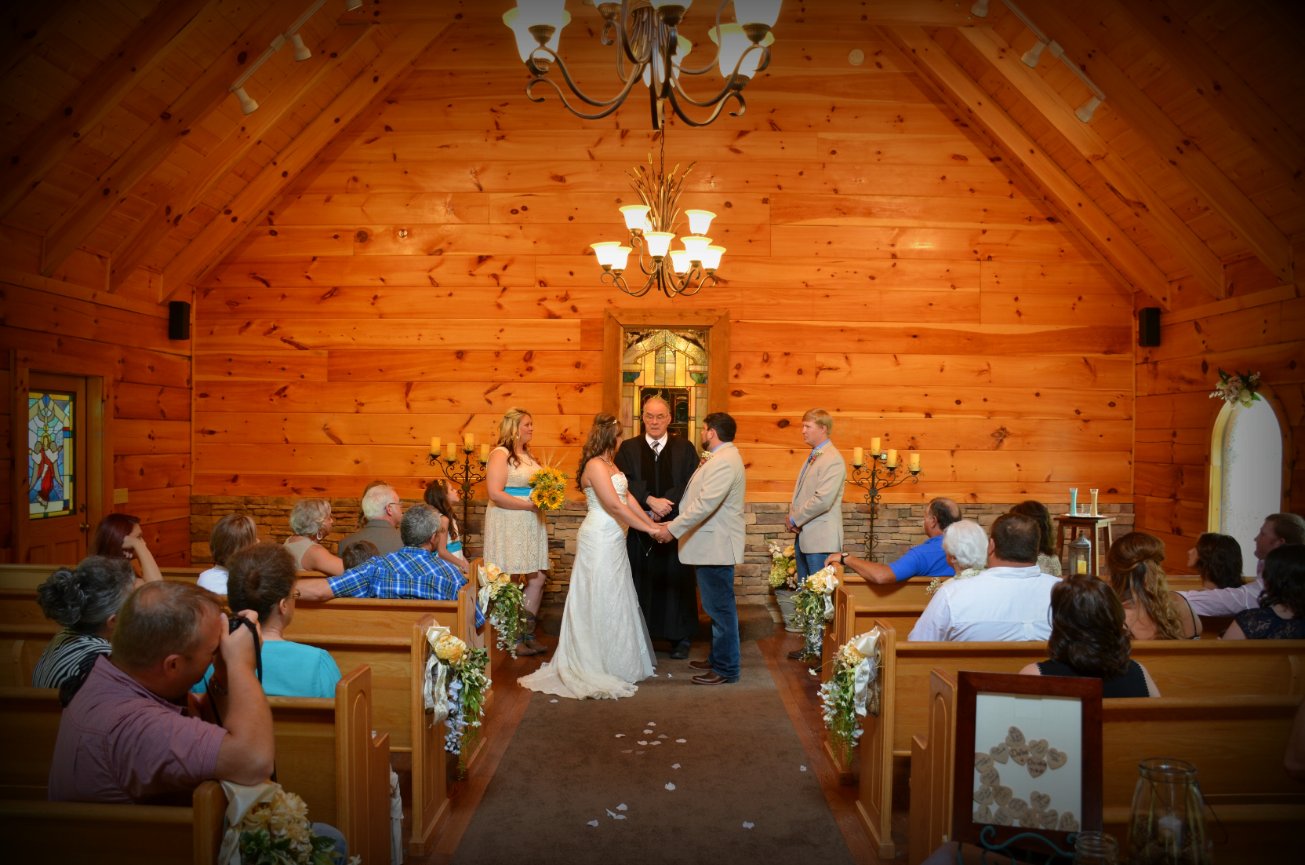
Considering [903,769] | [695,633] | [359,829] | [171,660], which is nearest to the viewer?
[171,660]

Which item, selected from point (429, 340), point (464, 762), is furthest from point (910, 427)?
point (464, 762)

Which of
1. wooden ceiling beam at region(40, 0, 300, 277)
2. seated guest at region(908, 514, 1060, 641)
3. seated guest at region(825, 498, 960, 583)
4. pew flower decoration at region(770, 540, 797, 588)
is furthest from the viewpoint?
pew flower decoration at region(770, 540, 797, 588)

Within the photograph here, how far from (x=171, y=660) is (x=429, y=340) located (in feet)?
19.6

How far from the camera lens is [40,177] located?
5480 mm

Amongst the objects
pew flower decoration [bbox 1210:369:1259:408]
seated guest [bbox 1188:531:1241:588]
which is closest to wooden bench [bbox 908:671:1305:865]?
seated guest [bbox 1188:531:1241:588]

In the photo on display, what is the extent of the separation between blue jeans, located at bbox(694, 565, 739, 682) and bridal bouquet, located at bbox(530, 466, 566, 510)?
101 cm

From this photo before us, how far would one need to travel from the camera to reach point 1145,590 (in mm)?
3373

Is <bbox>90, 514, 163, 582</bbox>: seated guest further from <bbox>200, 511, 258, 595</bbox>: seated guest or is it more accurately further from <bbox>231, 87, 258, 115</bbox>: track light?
<bbox>231, 87, 258, 115</bbox>: track light

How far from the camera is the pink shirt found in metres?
2.00

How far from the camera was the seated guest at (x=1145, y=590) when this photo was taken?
3354 millimetres

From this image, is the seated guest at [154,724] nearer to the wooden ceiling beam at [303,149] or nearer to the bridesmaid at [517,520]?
the bridesmaid at [517,520]

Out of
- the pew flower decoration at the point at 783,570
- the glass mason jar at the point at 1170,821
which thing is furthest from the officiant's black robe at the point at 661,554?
the glass mason jar at the point at 1170,821

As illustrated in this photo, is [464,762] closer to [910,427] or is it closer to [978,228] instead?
[910,427]

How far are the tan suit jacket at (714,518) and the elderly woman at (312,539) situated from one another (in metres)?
2.00
